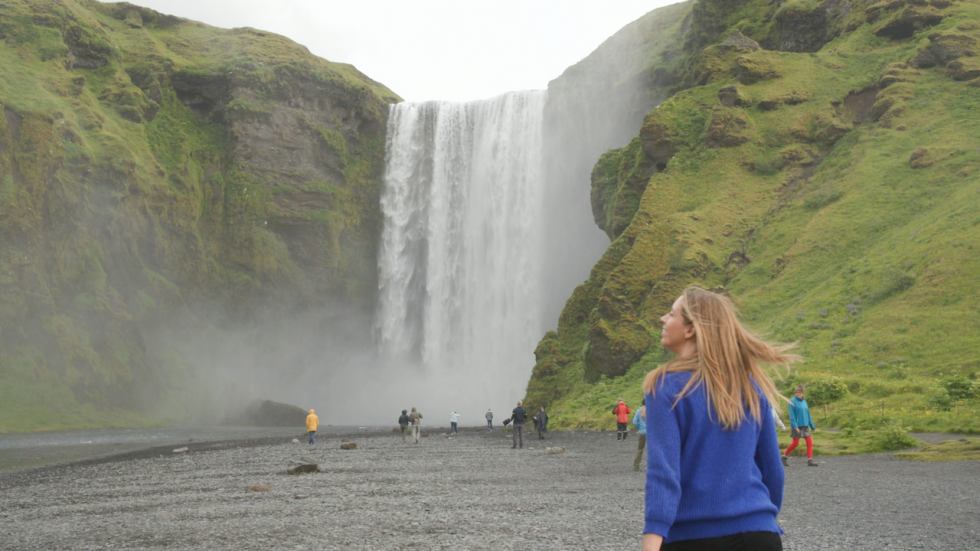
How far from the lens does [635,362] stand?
3672 centimetres

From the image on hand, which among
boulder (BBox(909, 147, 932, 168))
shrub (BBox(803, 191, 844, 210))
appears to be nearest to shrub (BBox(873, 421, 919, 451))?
shrub (BBox(803, 191, 844, 210))

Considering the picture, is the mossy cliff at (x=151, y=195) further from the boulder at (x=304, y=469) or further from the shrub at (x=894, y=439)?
the shrub at (x=894, y=439)

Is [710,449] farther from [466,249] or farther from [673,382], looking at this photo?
[466,249]

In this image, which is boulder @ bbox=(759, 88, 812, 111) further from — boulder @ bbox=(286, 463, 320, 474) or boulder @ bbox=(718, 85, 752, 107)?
boulder @ bbox=(286, 463, 320, 474)

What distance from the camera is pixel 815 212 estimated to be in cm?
4025

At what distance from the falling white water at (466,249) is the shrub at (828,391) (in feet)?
124

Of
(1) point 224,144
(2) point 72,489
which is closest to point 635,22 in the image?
(1) point 224,144

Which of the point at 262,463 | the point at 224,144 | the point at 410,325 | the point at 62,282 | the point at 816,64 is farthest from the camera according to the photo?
the point at 224,144

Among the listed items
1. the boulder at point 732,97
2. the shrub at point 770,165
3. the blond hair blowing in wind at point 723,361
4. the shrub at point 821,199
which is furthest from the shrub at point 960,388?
the boulder at point 732,97

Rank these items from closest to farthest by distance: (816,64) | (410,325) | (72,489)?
1. (72,489)
2. (816,64)
3. (410,325)

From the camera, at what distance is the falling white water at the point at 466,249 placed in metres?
64.4

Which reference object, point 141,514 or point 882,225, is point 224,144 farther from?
point 141,514

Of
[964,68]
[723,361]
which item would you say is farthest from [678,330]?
[964,68]

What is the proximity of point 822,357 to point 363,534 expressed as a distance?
22953 mm
